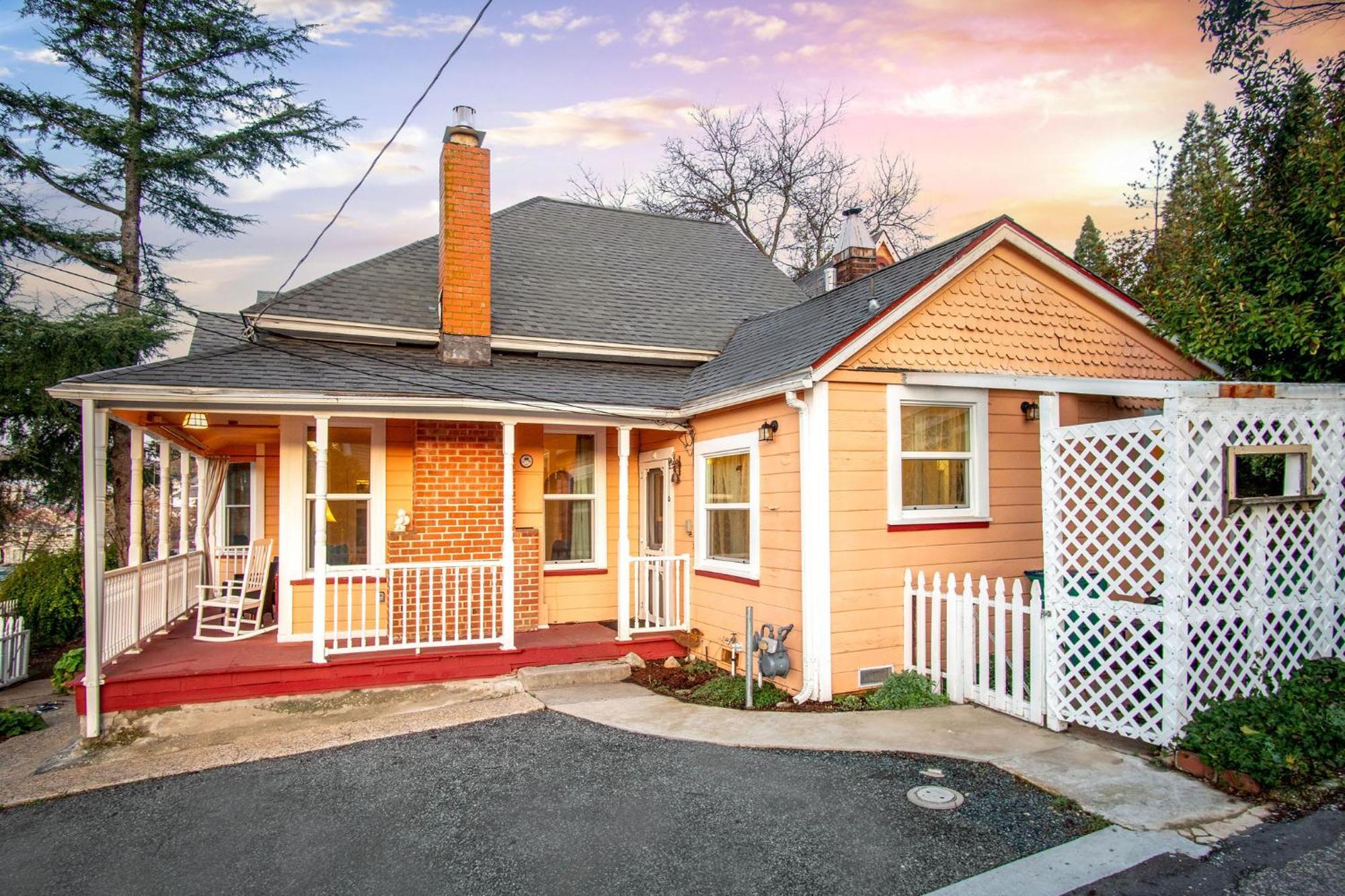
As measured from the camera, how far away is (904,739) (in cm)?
583

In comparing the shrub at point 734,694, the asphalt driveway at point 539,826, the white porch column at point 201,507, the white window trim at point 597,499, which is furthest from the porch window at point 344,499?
the shrub at point 734,694

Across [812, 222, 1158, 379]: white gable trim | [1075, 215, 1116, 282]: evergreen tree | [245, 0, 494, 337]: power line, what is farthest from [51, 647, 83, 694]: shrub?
[1075, 215, 1116, 282]: evergreen tree

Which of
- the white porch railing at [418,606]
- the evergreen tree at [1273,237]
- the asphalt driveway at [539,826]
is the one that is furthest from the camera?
the white porch railing at [418,606]

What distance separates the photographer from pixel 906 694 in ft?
22.4

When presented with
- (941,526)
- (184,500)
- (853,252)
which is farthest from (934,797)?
(184,500)

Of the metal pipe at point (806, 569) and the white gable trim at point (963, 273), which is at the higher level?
the white gable trim at point (963, 273)

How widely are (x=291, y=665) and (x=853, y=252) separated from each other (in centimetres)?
883

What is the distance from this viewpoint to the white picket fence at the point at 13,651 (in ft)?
35.4

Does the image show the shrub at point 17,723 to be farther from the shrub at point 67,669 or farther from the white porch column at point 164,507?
the white porch column at point 164,507

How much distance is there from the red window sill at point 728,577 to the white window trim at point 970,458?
1543mm

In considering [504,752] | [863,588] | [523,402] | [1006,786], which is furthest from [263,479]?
[1006,786]

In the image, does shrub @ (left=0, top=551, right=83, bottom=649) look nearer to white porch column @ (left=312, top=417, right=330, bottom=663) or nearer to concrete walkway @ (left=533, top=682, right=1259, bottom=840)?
white porch column @ (left=312, top=417, right=330, bottom=663)

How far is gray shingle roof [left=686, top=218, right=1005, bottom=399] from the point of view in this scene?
754 centimetres

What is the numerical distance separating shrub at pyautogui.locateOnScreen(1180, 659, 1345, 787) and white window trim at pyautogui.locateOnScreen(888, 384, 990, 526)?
2845mm
